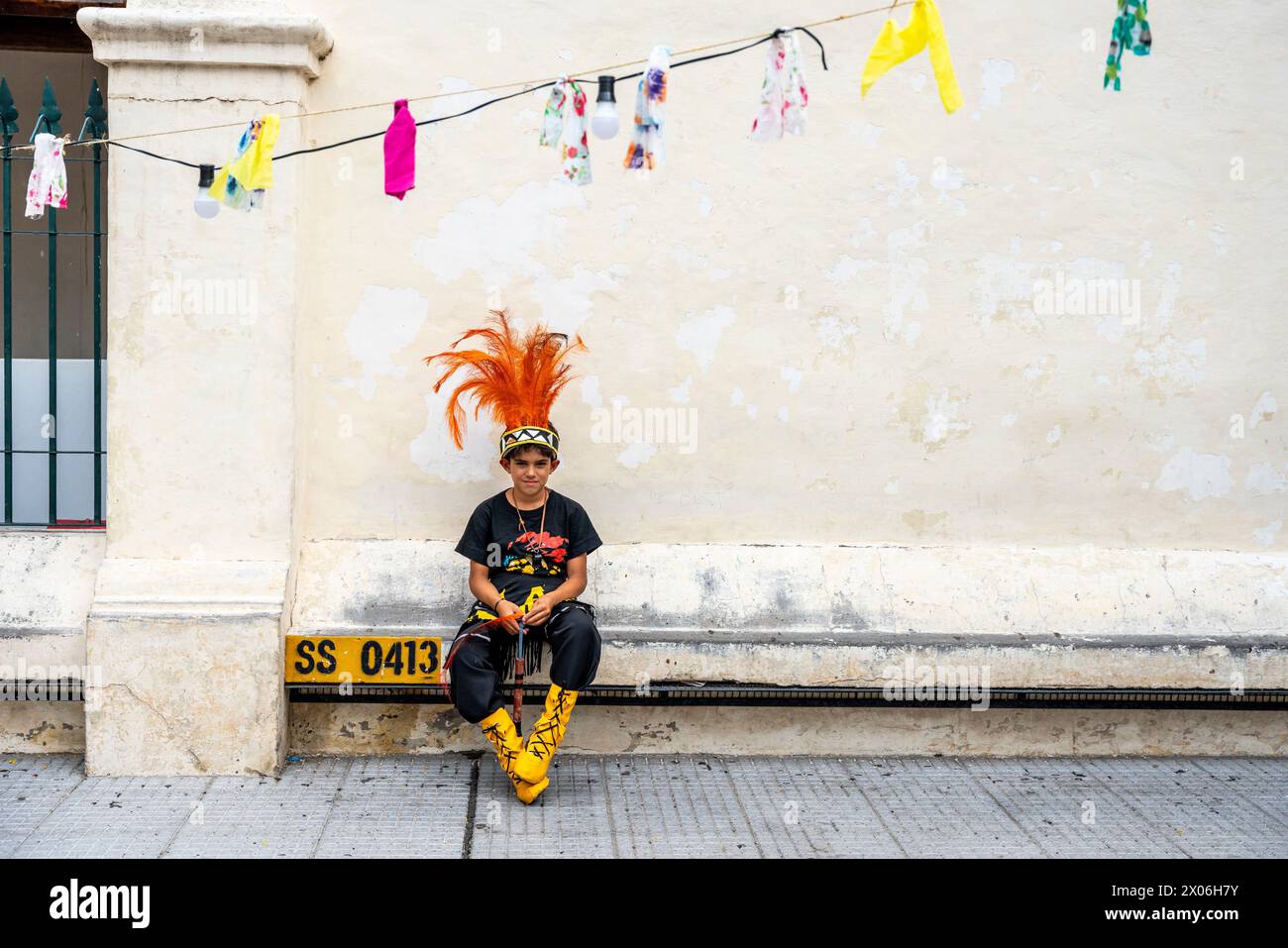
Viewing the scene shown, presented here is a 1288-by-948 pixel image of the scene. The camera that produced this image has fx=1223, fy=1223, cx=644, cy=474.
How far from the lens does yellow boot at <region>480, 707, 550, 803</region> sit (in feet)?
15.7

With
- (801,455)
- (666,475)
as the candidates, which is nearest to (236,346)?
(666,475)

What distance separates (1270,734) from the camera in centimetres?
563

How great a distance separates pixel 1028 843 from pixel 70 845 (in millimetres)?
3460

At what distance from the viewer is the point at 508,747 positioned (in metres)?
4.79

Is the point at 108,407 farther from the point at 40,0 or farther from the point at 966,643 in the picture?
the point at 966,643

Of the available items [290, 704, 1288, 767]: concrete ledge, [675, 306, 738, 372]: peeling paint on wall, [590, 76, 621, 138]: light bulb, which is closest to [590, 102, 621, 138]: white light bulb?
[590, 76, 621, 138]: light bulb

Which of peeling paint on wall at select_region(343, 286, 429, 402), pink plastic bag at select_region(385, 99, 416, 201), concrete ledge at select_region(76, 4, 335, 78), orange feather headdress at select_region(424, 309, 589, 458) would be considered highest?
concrete ledge at select_region(76, 4, 335, 78)

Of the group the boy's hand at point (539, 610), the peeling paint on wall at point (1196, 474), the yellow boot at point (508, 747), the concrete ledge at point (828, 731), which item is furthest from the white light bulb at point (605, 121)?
the peeling paint on wall at point (1196, 474)

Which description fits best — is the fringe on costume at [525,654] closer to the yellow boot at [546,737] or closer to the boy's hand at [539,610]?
the boy's hand at [539,610]

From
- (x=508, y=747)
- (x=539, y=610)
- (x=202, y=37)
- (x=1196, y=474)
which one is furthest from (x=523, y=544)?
(x=1196, y=474)

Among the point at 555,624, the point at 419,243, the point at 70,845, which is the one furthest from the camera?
the point at 419,243

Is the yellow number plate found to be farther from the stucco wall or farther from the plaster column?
the stucco wall

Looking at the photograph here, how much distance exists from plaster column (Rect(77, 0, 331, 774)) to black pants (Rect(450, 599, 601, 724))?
823 millimetres

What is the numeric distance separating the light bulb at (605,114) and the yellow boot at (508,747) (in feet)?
7.57
